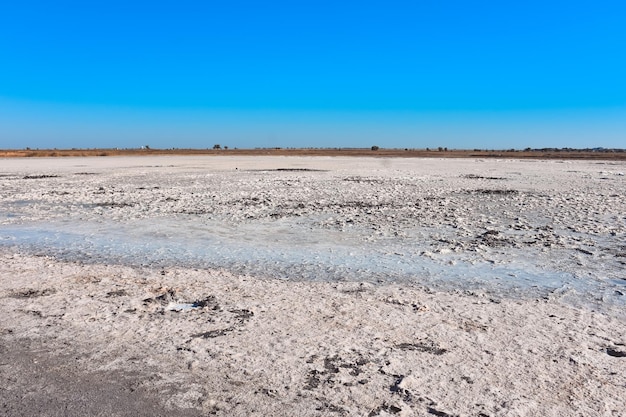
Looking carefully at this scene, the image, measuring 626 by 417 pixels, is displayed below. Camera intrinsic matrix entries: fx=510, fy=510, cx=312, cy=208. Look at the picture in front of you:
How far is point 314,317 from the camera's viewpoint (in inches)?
166

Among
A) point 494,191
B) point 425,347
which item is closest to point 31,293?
point 425,347

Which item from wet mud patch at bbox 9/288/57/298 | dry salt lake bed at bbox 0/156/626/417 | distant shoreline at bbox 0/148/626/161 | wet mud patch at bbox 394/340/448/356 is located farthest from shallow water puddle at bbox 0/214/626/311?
distant shoreline at bbox 0/148/626/161

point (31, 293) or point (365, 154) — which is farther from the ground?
point (31, 293)

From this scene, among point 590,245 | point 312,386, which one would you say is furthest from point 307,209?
point 312,386

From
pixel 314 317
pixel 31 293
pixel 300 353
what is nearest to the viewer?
pixel 300 353

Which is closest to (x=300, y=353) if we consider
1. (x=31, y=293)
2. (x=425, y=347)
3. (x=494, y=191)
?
(x=425, y=347)

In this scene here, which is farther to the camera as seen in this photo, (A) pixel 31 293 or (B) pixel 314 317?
(A) pixel 31 293

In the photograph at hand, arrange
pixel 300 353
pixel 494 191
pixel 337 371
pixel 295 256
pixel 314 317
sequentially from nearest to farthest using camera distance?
1. pixel 337 371
2. pixel 300 353
3. pixel 314 317
4. pixel 295 256
5. pixel 494 191

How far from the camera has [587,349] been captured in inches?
139

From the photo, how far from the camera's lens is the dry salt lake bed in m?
2.93

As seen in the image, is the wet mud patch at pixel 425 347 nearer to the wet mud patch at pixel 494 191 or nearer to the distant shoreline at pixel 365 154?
the wet mud patch at pixel 494 191

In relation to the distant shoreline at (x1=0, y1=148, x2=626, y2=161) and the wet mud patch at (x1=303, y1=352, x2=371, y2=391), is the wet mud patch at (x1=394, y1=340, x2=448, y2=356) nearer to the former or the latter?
the wet mud patch at (x1=303, y1=352, x2=371, y2=391)

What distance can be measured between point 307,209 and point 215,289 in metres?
5.84

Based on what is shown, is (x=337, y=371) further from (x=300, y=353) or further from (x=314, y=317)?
(x=314, y=317)
